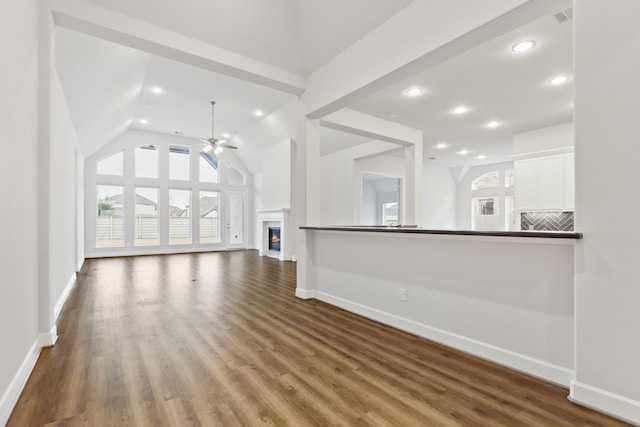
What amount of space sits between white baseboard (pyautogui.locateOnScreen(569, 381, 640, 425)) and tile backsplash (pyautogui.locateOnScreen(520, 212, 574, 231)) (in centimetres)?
563

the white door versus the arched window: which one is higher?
the arched window

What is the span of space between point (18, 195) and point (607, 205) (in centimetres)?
352

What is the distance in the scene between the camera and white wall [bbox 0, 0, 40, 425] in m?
1.63

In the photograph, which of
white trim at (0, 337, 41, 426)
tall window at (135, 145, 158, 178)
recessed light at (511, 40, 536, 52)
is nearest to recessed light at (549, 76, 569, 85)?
recessed light at (511, 40, 536, 52)

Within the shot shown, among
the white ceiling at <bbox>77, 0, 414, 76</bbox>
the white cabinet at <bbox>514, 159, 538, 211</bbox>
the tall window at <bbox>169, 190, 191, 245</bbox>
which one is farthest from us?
the tall window at <bbox>169, 190, 191, 245</bbox>

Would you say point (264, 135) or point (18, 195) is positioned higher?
point (264, 135)

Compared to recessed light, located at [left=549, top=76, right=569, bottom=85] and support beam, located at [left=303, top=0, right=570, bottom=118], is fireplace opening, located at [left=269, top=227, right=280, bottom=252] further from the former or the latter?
recessed light, located at [left=549, top=76, right=569, bottom=85]

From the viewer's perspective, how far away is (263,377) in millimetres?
2020

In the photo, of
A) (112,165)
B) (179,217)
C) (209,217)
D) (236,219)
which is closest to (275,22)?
(112,165)

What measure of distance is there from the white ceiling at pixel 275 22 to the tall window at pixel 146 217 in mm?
7557

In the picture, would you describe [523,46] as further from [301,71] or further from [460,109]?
[301,71]

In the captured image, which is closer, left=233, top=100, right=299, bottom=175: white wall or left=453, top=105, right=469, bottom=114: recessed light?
left=453, top=105, right=469, bottom=114: recessed light

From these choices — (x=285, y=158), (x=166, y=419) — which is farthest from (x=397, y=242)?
(x=285, y=158)

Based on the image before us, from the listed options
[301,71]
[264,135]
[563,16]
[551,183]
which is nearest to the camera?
[563,16]
